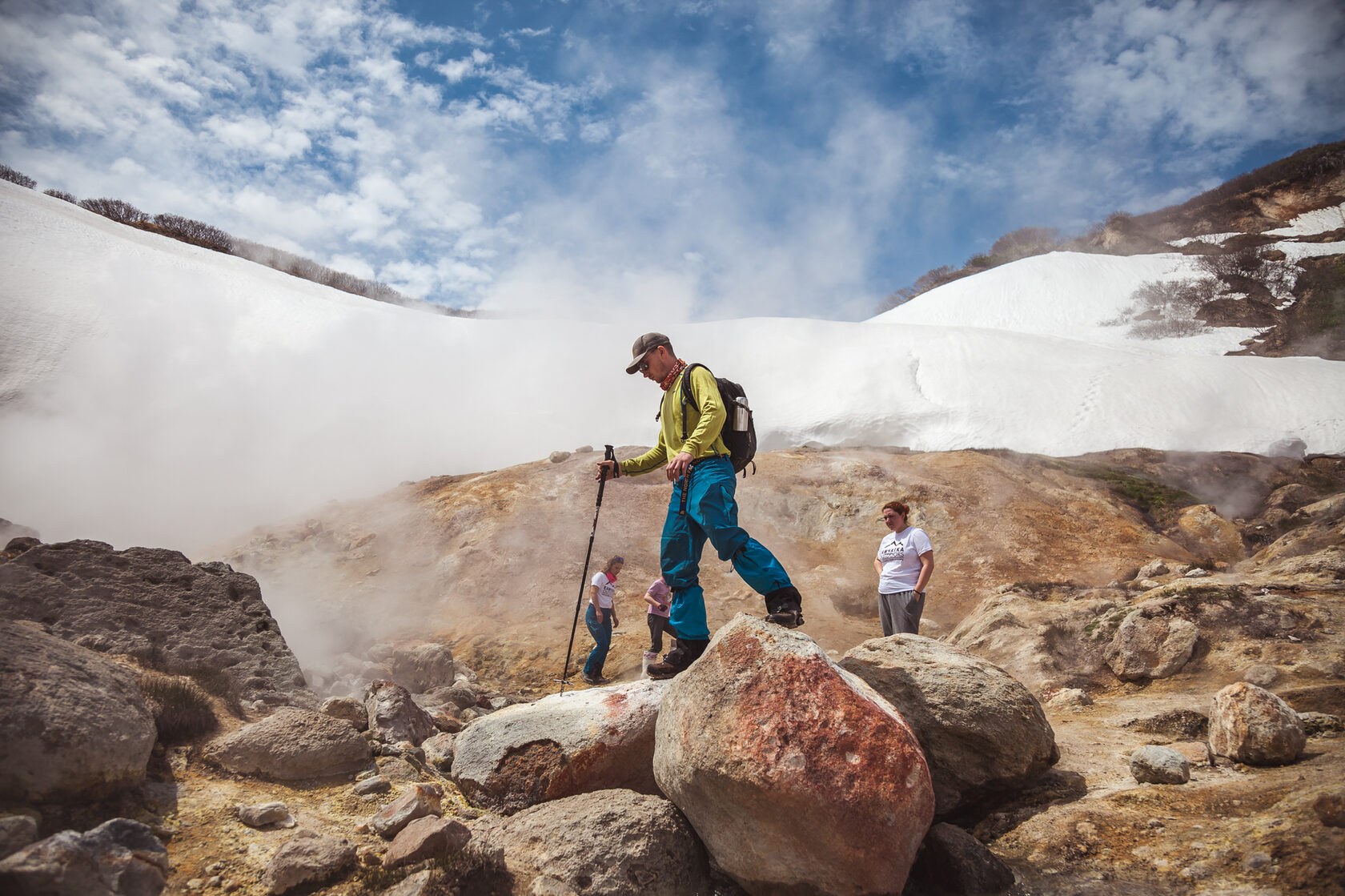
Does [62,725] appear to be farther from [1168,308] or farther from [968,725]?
[1168,308]

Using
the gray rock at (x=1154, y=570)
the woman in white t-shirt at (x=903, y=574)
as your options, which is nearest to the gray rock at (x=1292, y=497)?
the gray rock at (x=1154, y=570)

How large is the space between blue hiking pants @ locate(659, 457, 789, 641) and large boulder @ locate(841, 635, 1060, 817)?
34.3 inches

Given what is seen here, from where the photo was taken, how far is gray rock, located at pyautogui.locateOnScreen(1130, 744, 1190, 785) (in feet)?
9.41

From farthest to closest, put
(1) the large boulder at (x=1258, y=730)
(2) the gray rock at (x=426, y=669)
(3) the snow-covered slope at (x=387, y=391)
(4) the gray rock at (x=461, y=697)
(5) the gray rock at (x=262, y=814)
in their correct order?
1. (3) the snow-covered slope at (x=387, y=391)
2. (2) the gray rock at (x=426, y=669)
3. (4) the gray rock at (x=461, y=697)
4. (1) the large boulder at (x=1258, y=730)
5. (5) the gray rock at (x=262, y=814)

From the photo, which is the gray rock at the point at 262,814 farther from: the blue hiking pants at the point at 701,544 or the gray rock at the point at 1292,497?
the gray rock at the point at 1292,497

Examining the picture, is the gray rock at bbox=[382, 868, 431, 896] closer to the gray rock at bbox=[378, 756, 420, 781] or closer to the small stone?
the gray rock at bbox=[378, 756, 420, 781]

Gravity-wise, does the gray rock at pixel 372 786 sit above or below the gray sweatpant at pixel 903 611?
below

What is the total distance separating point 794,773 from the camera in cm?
226

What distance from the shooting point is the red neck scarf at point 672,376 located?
12.4 feet

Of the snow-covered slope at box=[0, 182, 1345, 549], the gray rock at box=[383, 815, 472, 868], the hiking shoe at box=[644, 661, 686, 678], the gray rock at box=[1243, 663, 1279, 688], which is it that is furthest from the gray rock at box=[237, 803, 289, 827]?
the snow-covered slope at box=[0, 182, 1345, 549]

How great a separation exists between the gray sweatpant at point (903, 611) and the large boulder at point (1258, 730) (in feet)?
6.77

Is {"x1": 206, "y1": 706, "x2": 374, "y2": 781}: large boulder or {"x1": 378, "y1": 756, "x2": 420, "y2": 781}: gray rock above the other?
{"x1": 206, "y1": 706, "x2": 374, "y2": 781}: large boulder

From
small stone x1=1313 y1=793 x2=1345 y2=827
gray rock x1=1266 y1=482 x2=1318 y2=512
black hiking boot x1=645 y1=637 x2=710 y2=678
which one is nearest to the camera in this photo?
small stone x1=1313 y1=793 x2=1345 y2=827

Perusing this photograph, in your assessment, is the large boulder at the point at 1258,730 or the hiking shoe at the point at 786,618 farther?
the hiking shoe at the point at 786,618
